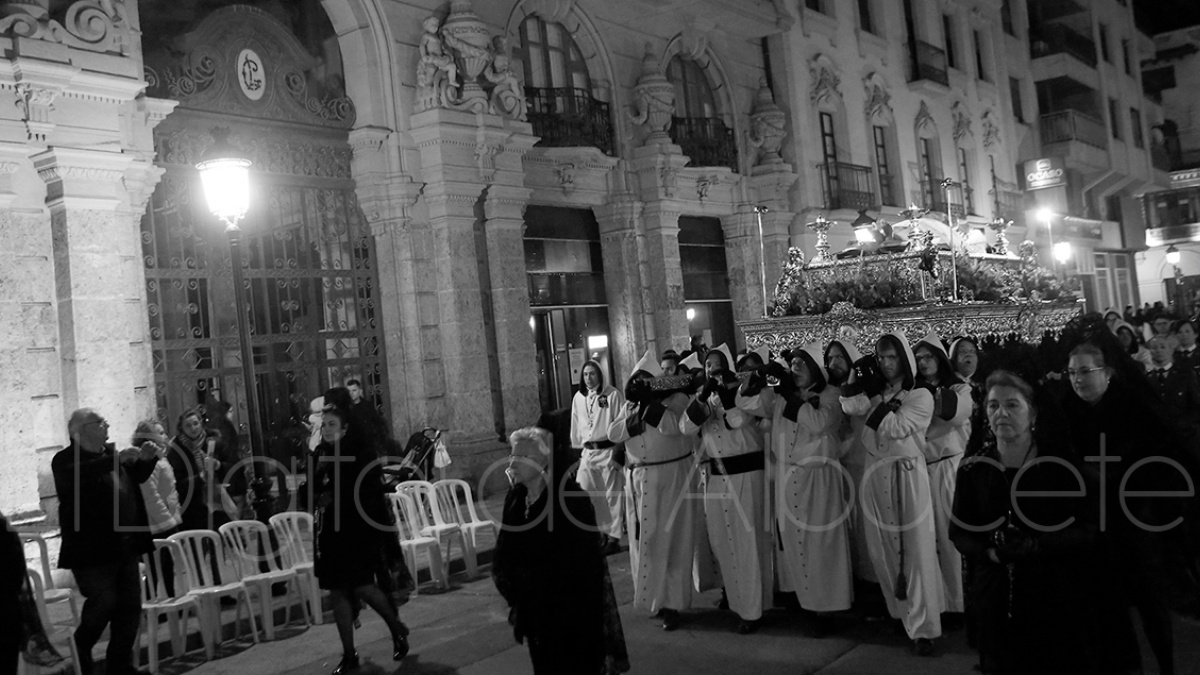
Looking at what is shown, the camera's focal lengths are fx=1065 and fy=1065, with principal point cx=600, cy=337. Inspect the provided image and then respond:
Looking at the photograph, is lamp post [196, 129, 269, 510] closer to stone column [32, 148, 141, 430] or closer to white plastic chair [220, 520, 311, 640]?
white plastic chair [220, 520, 311, 640]

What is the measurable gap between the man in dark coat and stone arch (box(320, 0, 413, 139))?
7.14 m

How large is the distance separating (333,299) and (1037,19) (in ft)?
90.2

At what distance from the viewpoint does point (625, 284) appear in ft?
56.0

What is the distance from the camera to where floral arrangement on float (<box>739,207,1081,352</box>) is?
1251 centimetres

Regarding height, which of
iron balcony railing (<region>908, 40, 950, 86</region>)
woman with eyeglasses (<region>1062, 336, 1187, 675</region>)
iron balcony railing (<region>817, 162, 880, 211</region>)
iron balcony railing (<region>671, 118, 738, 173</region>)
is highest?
iron balcony railing (<region>908, 40, 950, 86</region>)

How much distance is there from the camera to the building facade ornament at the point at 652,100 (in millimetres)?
16922

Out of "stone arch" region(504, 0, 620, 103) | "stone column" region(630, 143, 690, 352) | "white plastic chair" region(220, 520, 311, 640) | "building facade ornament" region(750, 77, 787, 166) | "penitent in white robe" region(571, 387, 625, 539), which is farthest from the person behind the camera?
"building facade ornament" region(750, 77, 787, 166)

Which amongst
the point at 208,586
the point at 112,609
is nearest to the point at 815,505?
the point at 208,586

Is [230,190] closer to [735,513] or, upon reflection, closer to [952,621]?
[735,513]

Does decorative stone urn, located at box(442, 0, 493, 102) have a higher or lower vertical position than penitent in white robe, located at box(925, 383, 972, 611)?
higher

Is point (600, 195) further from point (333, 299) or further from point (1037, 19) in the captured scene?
point (1037, 19)

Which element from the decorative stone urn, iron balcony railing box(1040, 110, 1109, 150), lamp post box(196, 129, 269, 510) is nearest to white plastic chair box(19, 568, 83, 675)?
lamp post box(196, 129, 269, 510)

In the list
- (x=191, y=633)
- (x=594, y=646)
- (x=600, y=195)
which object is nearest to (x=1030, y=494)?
(x=594, y=646)

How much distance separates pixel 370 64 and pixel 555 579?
32.5 feet
